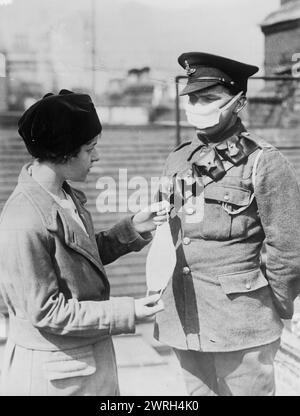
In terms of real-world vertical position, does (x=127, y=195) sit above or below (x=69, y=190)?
below

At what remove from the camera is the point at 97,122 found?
5.04 feet

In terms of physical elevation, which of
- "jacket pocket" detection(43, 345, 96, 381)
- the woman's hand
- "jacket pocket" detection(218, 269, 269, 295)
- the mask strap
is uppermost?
the mask strap

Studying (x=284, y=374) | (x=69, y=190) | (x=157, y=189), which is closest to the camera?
(x=69, y=190)

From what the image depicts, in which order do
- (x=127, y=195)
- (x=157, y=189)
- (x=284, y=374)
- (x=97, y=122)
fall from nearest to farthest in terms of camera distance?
1. (x=97, y=122)
2. (x=157, y=189)
3. (x=127, y=195)
4. (x=284, y=374)

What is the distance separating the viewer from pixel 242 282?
1.77 metres

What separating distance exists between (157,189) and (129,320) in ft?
2.01

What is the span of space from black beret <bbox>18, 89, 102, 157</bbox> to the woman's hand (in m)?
0.37

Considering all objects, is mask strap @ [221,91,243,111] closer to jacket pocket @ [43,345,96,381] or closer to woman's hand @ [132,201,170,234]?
woman's hand @ [132,201,170,234]

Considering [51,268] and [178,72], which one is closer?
[51,268]

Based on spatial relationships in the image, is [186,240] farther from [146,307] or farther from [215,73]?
[215,73]

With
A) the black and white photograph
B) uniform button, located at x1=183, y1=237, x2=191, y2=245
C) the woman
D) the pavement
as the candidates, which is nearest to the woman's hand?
the black and white photograph

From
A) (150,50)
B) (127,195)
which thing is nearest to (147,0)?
(150,50)

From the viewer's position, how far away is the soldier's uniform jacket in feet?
5.59
